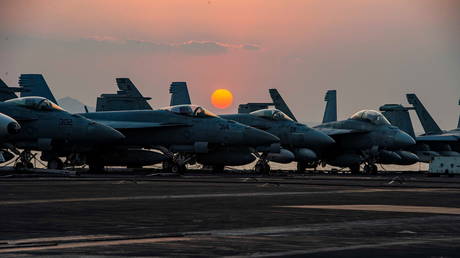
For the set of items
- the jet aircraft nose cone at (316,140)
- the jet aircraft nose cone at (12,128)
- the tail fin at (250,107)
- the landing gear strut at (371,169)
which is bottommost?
the landing gear strut at (371,169)

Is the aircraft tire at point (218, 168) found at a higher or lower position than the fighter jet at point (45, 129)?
lower

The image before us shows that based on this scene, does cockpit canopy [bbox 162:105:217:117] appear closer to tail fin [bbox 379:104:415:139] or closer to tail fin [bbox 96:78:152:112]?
tail fin [bbox 96:78:152:112]

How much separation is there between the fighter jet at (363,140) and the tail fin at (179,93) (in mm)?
11804

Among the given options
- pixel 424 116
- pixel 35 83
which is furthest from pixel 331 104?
pixel 35 83

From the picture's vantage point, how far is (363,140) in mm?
60750

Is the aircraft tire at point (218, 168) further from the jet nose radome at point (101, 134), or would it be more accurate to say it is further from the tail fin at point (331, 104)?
the tail fin at point (331, 104)

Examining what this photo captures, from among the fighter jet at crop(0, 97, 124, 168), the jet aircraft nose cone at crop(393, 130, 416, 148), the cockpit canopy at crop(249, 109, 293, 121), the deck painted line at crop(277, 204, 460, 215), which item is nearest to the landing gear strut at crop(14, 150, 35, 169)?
the fighter jet at crop(0, 97, 124, 168)

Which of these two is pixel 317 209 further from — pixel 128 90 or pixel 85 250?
pixel 128 90

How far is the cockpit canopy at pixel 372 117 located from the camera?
60844mm

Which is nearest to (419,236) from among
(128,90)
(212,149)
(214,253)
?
(214,253)

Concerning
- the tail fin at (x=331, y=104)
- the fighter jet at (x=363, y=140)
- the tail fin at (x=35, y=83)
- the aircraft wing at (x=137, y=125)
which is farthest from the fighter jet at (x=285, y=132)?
the tail fin at (x=331, y=104)

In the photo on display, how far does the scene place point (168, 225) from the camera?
1614 centimetres

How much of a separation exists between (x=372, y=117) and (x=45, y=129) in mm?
23113

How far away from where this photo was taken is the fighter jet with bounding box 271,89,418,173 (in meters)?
59.6
